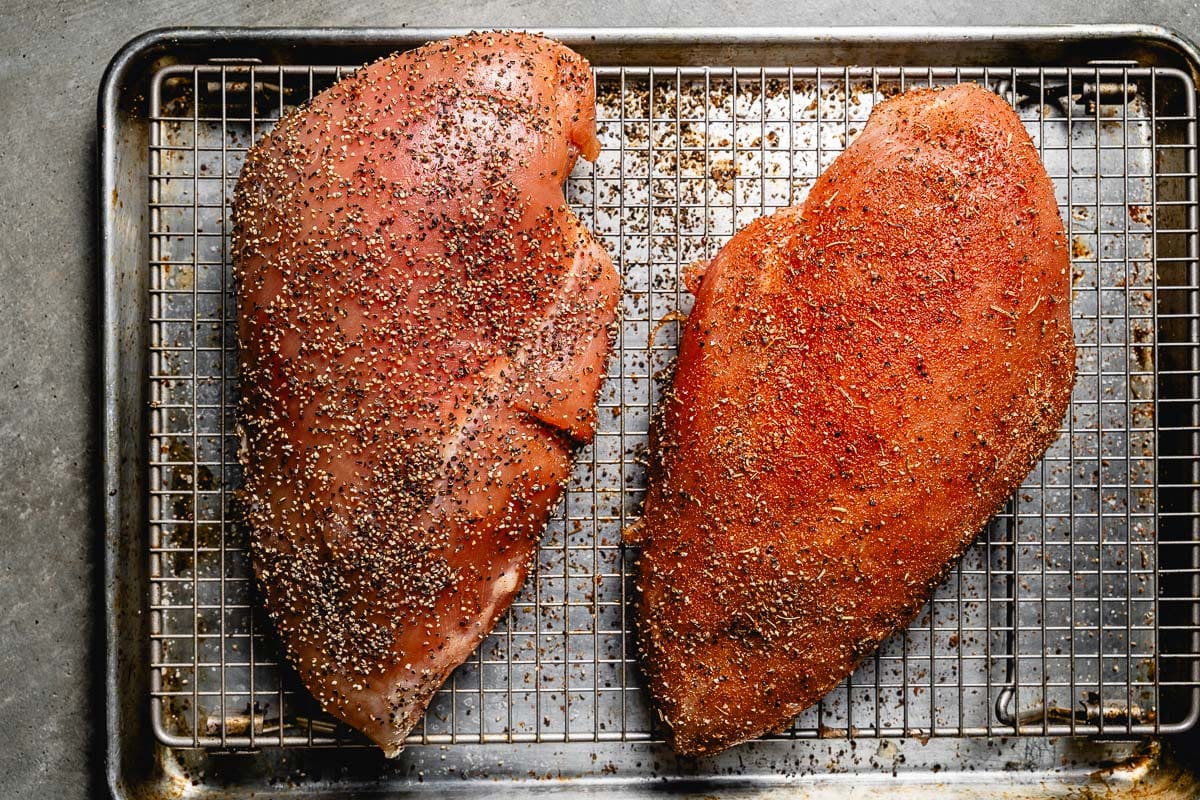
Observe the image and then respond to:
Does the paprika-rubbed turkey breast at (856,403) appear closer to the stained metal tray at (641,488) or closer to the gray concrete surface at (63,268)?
the stained metal tray at (641,488)

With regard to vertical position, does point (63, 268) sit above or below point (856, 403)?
above

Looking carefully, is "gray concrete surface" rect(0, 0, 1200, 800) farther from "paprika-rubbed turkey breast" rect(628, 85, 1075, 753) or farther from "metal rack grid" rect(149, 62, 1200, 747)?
"paprika-rubbed turkey breast" rect(628, 85, 1075, 753)

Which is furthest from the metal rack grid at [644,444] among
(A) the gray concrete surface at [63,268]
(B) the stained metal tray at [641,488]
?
(A) the gray concrete surface at [63,268]

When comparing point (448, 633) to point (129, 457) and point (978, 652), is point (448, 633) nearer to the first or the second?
point (129, 457)

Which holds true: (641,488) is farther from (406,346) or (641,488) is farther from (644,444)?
(406,346)

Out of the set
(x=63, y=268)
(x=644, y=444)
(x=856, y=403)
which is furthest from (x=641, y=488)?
(x=63, y=268)

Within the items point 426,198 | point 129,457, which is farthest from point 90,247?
point 426,198
